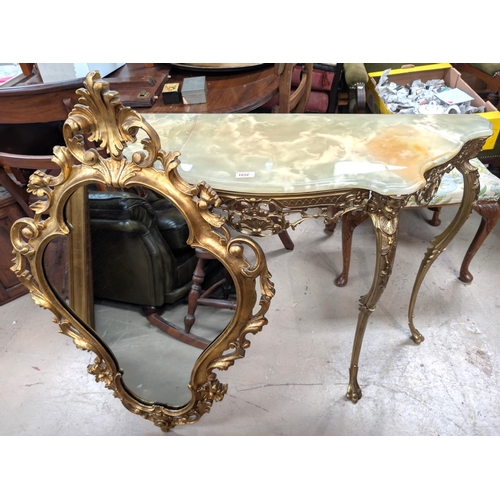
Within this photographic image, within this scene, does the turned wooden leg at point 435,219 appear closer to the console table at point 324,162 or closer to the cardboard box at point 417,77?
the cardboard box at point 417,77

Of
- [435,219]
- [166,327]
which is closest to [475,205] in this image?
[435,219]

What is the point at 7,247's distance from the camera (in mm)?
1736

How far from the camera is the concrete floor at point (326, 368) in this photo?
140 cm

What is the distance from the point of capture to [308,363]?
1568mm

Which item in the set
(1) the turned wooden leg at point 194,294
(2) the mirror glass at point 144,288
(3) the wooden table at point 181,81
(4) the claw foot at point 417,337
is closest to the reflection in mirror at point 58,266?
(2) the mirror glass at point 144,288

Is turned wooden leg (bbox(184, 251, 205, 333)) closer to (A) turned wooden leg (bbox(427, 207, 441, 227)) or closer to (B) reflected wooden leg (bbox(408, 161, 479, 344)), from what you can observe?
(B) reflected wooden leg (bbox(408, 161, 479, 344))

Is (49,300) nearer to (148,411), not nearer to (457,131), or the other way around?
(148,411)

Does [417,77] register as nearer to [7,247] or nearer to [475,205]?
[475,205]

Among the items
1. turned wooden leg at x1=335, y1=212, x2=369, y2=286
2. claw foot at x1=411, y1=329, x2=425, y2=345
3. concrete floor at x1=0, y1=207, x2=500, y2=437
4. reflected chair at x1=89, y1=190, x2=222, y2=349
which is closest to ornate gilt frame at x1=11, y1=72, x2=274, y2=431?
reflected chair at x1=89, y1=190, x2=222, y2=349

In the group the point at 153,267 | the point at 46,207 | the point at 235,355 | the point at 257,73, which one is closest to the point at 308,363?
the point at 235,355

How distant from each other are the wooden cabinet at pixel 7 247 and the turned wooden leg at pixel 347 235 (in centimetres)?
143

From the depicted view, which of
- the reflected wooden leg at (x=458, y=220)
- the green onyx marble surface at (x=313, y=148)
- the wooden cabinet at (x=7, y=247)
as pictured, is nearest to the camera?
the green onyx marble surface at (x=313, y=148)

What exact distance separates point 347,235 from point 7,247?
1.51m

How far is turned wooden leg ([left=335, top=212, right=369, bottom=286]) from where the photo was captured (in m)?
1.62
